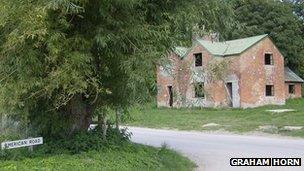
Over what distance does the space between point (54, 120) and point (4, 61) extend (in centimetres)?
225

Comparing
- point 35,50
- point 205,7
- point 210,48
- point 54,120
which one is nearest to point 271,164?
point 205,7

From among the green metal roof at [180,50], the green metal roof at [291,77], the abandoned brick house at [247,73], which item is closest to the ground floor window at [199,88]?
the green metal roof at [180,50]

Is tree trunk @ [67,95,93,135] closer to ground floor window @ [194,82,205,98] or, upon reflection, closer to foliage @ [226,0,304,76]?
ground floor window @ [194,82,205,98]

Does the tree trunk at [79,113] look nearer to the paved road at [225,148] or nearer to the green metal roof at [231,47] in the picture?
the paved road at [225,148]

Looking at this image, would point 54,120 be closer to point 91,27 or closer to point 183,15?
point 91,27

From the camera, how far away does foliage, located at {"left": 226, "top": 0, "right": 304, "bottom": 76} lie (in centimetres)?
5466

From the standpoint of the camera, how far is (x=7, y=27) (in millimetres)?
10852

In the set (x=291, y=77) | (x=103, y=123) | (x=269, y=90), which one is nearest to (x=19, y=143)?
(x=103, y=123)

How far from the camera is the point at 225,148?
57.6ft

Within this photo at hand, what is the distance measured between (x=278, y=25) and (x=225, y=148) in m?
40.3

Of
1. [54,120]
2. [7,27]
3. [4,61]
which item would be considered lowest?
[54,120]

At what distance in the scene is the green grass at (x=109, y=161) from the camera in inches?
426

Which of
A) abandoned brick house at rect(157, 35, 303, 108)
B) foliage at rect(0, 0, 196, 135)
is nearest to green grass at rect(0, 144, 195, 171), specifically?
foliage at rect(0, 0, 196, 135)

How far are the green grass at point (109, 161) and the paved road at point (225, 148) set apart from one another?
1.07 m
